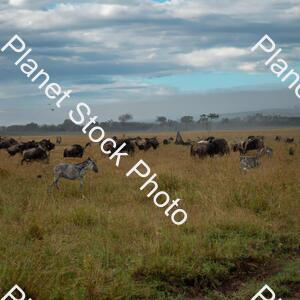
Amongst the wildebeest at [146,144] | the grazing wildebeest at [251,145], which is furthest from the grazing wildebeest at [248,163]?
the wildebeest at [146,144]

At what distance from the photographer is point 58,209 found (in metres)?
11.3

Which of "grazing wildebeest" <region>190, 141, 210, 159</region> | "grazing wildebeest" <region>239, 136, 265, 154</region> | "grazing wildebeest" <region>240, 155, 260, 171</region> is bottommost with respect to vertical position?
"grazing wildebeest" <region>240, 155, 260, 171</region>

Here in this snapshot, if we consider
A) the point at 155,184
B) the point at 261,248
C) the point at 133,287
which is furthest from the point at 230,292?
the point at 155,184

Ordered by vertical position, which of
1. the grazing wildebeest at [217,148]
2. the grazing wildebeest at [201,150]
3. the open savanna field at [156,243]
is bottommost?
the open savanna field at [156,243]

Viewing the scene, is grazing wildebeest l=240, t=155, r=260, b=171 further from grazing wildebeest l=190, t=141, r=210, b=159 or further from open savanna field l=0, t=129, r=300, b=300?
grazing wildebeest l=190, t=141, r=210, b=159

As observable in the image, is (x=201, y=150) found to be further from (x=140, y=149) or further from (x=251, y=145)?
(x=140, y=149)

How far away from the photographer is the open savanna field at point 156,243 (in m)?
6.95

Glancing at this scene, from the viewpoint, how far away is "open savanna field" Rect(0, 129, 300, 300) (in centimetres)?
695

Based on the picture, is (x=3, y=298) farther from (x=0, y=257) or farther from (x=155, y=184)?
(x=155, y=184)

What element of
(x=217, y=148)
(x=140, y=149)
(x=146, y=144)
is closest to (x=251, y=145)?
(x=217, y=148)

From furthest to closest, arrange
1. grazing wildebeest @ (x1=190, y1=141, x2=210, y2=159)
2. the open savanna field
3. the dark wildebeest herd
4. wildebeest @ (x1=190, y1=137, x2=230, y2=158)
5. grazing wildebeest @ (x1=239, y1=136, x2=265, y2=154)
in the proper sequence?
1. grazing wildebeest @ (x1=239, y1=136, x2=265, y2=154)
2. wildebeest @ (x1=190, y1=137, x2=230, y2=158)
3. grazing wildebeest @ (x1=190, y1=141, x2=210, y2=159)
4. the dark wildebeest herd
5. the open savanna field

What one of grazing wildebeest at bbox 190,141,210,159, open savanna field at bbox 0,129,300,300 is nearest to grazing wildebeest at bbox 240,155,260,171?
open savanna field at bbox 0,129,300,300

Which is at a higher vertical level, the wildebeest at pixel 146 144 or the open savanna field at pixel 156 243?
the wildebeest at pixel 146 144

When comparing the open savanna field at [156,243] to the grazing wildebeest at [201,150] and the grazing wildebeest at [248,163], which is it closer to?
the grazing wildebeest at [248,163]
